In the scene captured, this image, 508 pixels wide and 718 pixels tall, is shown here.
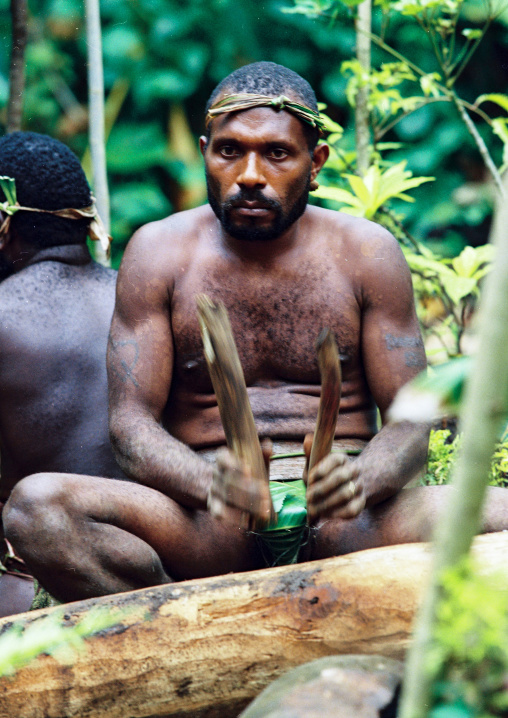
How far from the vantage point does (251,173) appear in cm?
254

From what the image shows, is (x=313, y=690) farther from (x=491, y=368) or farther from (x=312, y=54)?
(x=312, y=54)

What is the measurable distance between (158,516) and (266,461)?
435 mm

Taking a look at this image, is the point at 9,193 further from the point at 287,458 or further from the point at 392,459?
the point at 392,459

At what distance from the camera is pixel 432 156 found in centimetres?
576

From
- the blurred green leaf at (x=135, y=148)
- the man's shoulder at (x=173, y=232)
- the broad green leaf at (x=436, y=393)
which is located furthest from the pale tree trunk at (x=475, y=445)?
the blurred green leaf at (x=135, y=148)

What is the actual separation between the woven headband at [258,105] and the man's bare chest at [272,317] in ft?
1.63

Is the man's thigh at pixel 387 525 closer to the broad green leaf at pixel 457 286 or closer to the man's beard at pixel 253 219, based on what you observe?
the man's beard at pixel 253 219

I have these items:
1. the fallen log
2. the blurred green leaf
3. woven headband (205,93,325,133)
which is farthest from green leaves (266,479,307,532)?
the blurred green leaf

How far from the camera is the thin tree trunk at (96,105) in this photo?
3.78 m

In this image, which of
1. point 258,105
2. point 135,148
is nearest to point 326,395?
point 258,105

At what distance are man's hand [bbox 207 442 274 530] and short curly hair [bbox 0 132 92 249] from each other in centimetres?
152

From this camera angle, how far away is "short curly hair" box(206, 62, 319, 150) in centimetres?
263

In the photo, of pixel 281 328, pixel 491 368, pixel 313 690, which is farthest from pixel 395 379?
pixel 491 368

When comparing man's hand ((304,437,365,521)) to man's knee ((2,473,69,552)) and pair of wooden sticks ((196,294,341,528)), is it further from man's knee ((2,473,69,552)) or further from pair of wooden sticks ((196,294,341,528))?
man's knee ((2,473,69,552))
